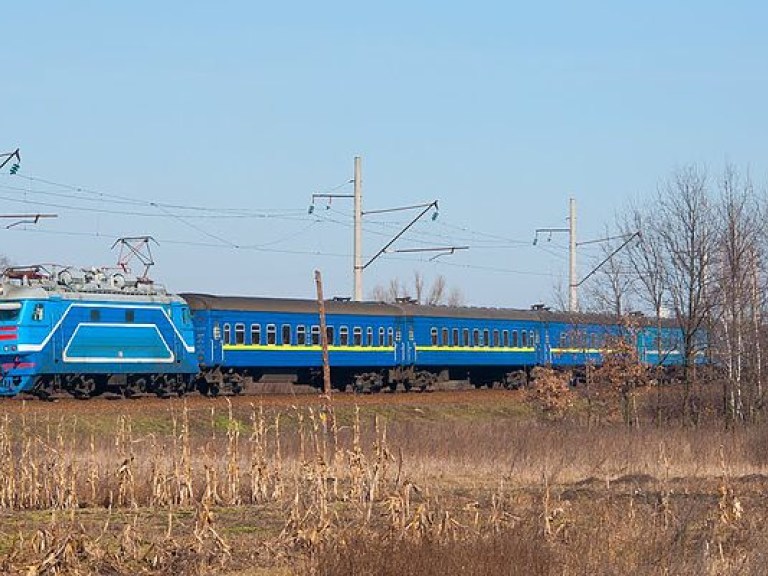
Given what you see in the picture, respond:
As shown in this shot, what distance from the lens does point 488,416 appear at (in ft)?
147

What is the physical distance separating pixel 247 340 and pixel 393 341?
736 centimetres

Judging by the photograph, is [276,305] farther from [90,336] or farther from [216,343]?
[90,336]

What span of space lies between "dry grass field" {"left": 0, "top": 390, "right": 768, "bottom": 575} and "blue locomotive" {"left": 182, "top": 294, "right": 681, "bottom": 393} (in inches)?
484

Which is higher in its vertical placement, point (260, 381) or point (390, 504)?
point (260, 381)

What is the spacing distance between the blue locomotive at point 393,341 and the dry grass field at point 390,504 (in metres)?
12.3

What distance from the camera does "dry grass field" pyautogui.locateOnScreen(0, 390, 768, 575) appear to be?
43.7 feet

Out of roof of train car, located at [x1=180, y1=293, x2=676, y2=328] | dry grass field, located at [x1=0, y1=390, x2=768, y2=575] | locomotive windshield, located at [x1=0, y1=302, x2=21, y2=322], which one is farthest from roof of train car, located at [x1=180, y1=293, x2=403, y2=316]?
dry grass field, located at [x1=0, y1=390, x2=768, y2=575]

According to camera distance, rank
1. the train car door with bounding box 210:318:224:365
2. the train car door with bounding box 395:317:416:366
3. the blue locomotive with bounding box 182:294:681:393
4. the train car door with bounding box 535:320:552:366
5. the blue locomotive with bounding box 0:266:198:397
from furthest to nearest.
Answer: the train car door with bounding box 535:320:552:366 → the train car door with bounding box 395:317:416:366 → the blue locomotive with bounding box 182:294:681:393 → the train car door with bounding box 210:318:224:365 → the blue locomotive with bounding box 0:266:198:397

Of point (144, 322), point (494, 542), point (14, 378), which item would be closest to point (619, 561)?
point (494, 542)

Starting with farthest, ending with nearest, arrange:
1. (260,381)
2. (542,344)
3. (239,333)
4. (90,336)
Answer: (542,344)
(260,381)
(239,333)
(90,336)

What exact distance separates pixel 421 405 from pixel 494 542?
101ft

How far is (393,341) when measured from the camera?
50.0 m

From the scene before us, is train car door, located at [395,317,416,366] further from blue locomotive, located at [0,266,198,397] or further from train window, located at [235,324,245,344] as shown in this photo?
blue locomotive, located at [0,266,198,397]

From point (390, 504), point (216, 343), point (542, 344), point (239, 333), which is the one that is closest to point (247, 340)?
point (239, 333)
